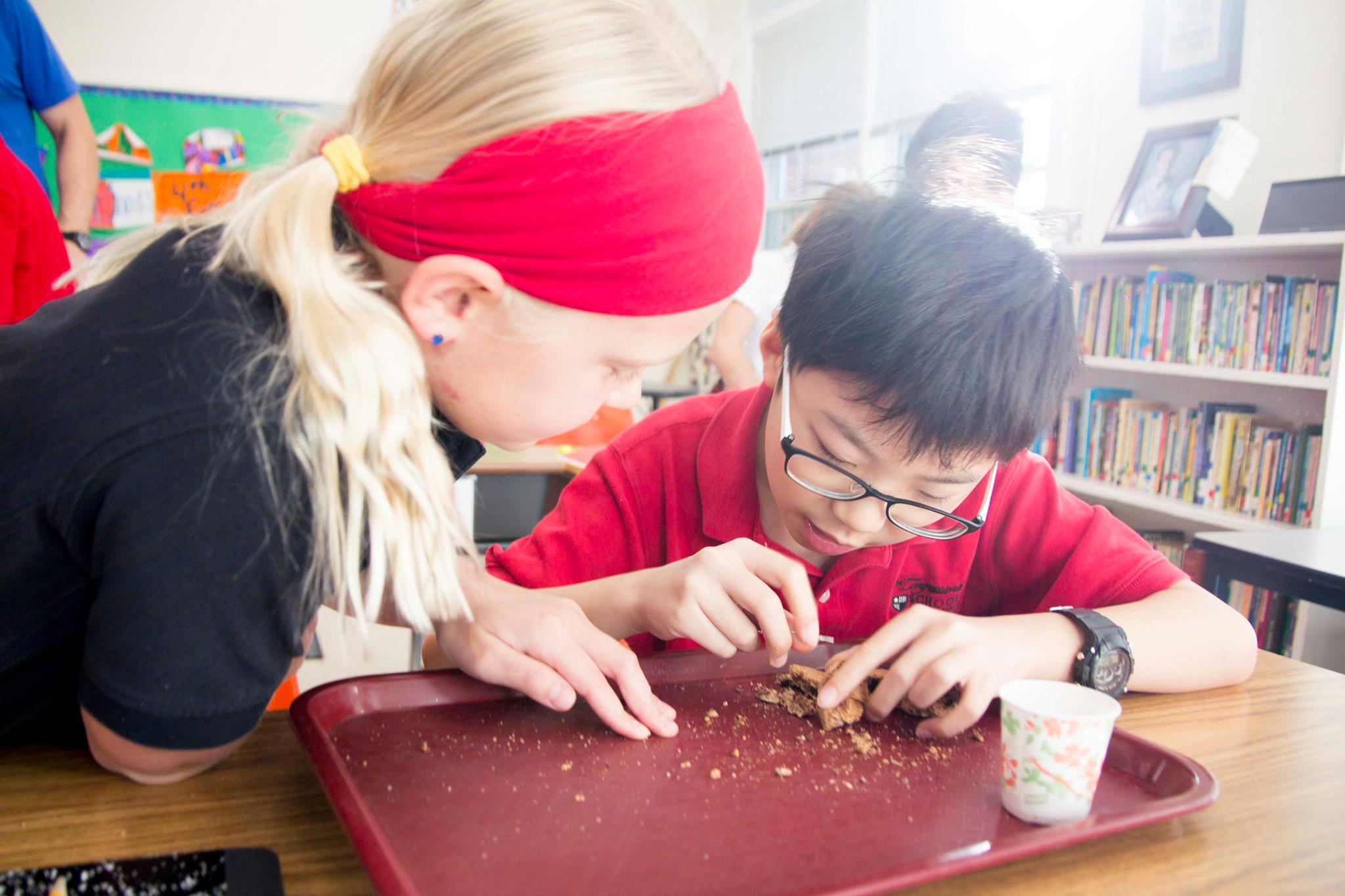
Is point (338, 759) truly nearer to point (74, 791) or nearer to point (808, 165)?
point (74, 791)

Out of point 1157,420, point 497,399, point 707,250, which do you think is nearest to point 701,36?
point 707,250

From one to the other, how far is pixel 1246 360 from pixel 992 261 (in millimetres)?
2319

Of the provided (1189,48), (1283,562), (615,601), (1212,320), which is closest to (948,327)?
(615,601)

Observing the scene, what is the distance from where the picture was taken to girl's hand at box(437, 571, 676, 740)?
0.79 metres

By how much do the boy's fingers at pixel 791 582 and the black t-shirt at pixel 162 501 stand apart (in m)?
0.41

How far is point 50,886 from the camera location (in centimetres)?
53

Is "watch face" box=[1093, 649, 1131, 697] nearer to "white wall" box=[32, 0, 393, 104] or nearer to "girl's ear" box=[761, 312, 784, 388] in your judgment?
"girl's ear" box=[761, 312, 784, 388]

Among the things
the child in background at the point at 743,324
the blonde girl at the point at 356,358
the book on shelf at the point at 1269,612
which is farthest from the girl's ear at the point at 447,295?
the child in background at the point at 743,324

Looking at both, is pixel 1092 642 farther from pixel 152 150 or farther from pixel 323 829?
pixel 152 150

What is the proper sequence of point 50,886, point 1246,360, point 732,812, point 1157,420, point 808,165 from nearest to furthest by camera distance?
point 50,886 → point 732,812 → point 1246,360 → point 1157,420 → point 808,165

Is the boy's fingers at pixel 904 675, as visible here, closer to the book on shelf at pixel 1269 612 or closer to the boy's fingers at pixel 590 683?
the boy's fingers at pixel 590 683

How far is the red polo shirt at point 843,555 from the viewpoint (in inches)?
44.9

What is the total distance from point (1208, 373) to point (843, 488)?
7.78 ft

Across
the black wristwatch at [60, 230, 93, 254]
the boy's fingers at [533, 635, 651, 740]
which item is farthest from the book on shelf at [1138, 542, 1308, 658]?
the black wristwatch at [60, 230, 93, 254]
